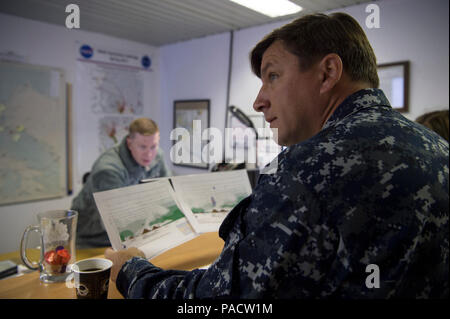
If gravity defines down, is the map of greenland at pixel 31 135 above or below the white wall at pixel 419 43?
below

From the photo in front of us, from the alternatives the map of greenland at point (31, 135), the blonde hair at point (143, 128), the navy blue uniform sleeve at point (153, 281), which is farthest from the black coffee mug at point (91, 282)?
the map of greenland at point (31, 135)

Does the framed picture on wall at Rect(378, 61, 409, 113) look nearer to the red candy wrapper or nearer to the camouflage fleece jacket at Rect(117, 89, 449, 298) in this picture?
the camouflage fleece jacket at Rect(117, 89, 449, 298)

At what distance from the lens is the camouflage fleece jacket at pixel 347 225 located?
0.50 m

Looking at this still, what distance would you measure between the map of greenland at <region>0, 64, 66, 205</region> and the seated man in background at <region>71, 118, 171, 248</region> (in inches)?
42.5

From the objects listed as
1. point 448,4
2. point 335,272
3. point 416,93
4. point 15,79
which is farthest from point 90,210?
point 448,4

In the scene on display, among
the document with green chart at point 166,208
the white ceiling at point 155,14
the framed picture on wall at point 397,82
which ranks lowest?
the document with green chart at point 166,208

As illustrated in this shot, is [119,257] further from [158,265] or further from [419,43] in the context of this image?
[419,43]

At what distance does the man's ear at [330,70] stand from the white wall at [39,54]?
116 inches

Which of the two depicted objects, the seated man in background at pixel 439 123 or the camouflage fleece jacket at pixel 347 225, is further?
the seated man in background at pixel 439 123

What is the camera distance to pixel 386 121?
594 millimetres

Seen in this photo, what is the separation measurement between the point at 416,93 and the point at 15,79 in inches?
124

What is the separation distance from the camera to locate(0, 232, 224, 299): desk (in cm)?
90

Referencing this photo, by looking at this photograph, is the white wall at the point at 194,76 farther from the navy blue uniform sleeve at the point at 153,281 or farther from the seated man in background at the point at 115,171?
the navy blue uniform sleeve at the point at 153,281

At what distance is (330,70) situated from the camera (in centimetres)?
75
